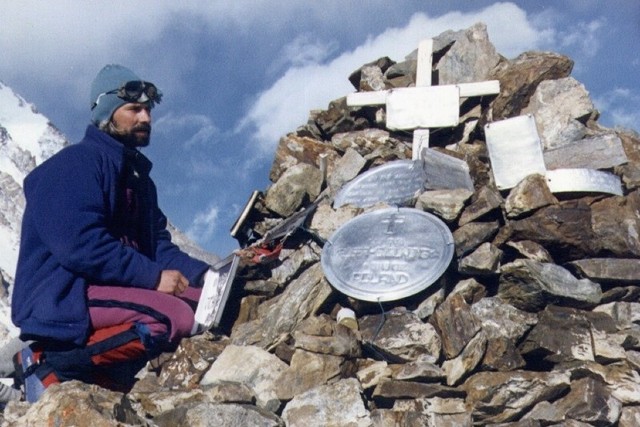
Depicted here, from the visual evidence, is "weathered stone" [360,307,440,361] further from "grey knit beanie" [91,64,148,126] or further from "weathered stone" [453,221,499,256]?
"grey knit beanie" [91,64,148,126]

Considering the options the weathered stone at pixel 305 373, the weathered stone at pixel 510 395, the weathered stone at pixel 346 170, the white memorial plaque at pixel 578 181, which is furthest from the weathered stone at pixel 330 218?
the weathered stone at pixel 510 395

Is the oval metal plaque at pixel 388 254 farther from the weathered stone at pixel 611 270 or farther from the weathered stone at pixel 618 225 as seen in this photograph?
the weathered stone at pixel 618 225

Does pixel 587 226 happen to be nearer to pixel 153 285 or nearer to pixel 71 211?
pixel 153 285

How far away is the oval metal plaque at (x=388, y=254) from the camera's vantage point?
7164mm

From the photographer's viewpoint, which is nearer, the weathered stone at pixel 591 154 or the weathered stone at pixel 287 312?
the weathered stone at pixel 287 312

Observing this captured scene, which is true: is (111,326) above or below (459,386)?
above

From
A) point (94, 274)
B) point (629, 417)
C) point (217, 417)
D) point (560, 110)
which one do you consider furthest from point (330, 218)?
point (629, 417)

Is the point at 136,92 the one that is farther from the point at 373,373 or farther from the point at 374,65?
the point at 374,65

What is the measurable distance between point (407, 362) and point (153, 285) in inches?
86.1

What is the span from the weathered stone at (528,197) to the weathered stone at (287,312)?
2.03 metres

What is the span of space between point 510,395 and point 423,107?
15.9 feet

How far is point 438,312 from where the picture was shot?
6.82 metres

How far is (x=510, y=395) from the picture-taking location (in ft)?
19.1

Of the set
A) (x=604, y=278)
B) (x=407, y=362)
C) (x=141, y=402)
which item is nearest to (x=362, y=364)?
(x=407, y=362)
